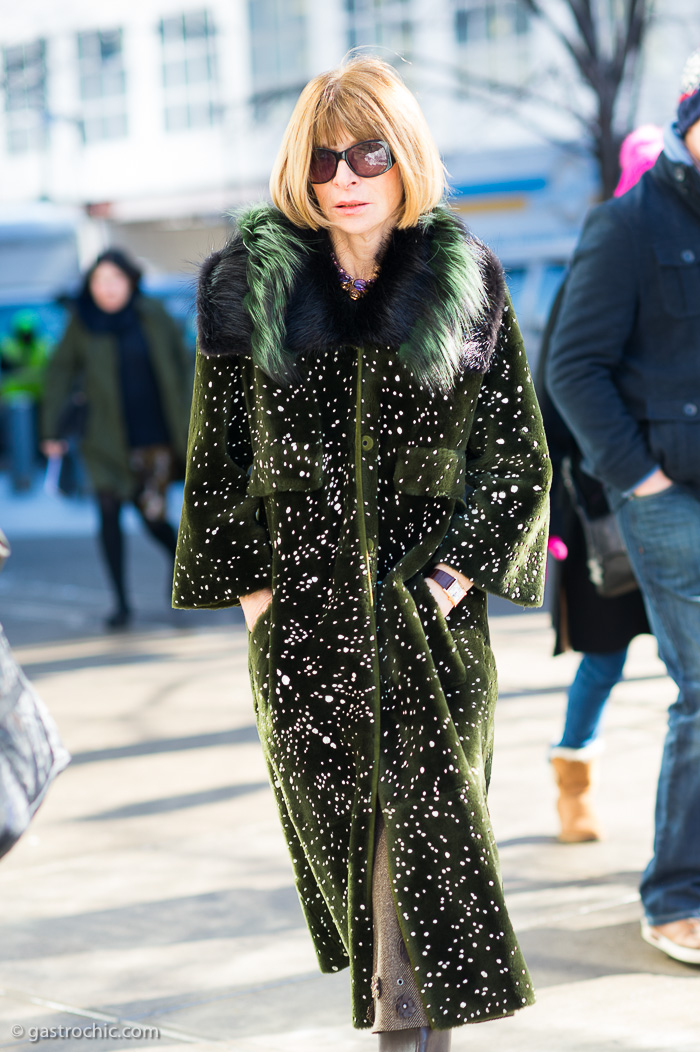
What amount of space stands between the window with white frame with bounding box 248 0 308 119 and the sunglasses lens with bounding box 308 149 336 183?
23008 millimetres

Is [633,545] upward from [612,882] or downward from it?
upward

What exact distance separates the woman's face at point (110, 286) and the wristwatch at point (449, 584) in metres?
5.96

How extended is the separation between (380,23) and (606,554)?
70.5 feet

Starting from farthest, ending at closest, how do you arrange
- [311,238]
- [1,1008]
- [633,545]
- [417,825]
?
1. [633,545]
2. [1,1008]
3. [311,238]
4. [417,825]

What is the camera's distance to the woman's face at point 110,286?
327 inches

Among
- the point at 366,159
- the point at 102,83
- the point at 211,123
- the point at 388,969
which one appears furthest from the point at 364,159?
the point at 102,83

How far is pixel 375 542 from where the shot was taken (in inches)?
106

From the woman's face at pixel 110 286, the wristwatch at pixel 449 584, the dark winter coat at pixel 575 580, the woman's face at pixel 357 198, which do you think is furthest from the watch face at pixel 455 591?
the woman's face at pixel 110 286

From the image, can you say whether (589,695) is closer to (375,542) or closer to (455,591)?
(455,591)

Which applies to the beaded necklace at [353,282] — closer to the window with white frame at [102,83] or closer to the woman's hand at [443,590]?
the woman's hand at [443,590]

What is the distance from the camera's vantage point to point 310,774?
2.72 m

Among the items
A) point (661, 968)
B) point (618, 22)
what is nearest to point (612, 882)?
point (661, 968)

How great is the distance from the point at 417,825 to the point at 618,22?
434 inches

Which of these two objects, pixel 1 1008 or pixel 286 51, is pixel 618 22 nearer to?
pixel 1 1008
